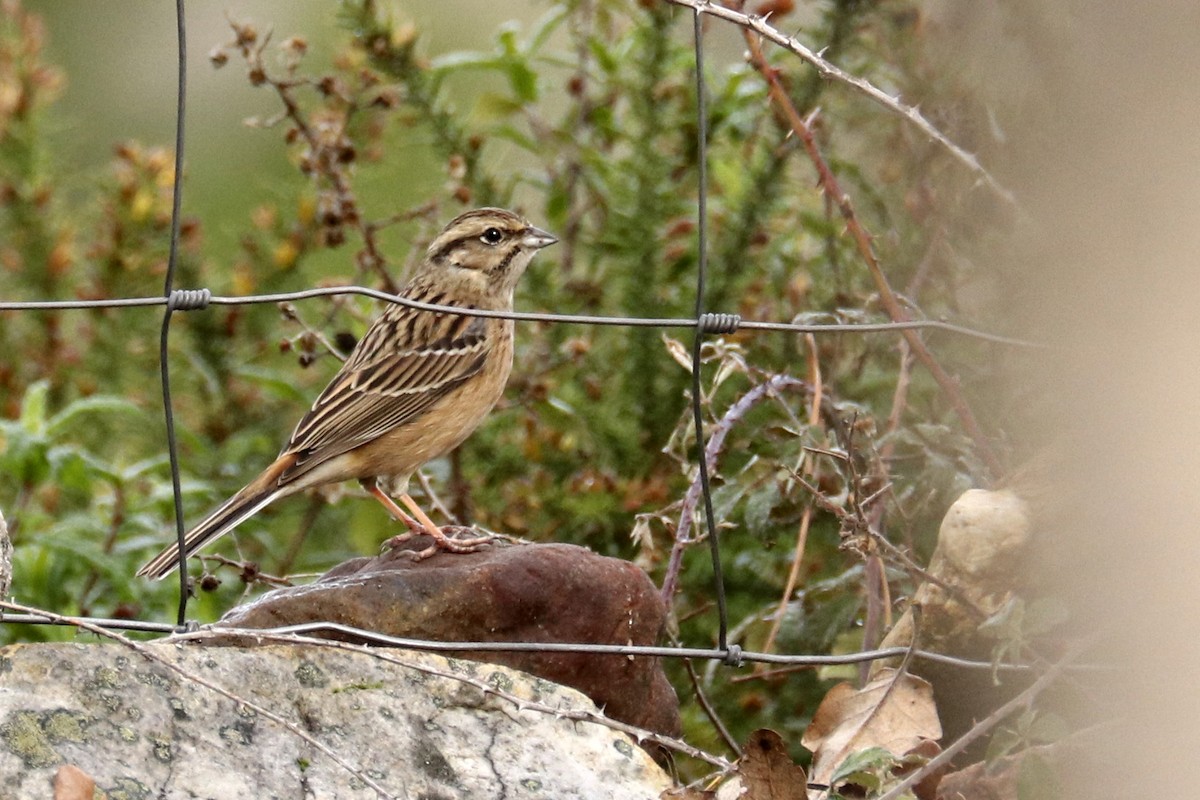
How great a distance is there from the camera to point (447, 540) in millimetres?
3713

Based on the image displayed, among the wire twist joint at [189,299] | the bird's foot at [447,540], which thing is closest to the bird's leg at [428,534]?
the bird's foot at [447,540]

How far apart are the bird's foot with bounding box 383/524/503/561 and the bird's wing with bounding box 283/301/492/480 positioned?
439 mm

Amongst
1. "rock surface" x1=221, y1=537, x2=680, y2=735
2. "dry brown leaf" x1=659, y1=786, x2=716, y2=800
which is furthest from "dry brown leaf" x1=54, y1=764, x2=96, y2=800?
"dry brown leaf" x1=659, y1=786, x2=716, y2=800

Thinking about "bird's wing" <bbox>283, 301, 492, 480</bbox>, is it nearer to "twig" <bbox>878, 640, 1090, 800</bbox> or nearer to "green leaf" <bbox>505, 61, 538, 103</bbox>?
"green leaf" <bbox>505, 61, 538, 103</bbox>

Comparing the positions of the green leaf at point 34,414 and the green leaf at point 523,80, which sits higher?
the green leaf at point 523,80

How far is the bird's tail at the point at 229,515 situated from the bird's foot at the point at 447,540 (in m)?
0.42

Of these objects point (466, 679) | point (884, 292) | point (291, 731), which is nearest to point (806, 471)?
point (884, 292)

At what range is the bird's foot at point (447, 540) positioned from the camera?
369 cm

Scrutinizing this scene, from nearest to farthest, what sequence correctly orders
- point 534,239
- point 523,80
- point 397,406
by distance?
point 397,406, point 534,239, point 523,80

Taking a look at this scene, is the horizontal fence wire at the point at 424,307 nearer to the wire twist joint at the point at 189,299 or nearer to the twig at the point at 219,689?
the wire twist joint at the point at 189,299

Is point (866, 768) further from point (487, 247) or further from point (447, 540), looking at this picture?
point (487, 247)

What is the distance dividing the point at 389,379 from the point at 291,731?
198cm

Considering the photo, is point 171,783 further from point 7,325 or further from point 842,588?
point 7,325

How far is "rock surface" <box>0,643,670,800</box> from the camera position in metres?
2.63
